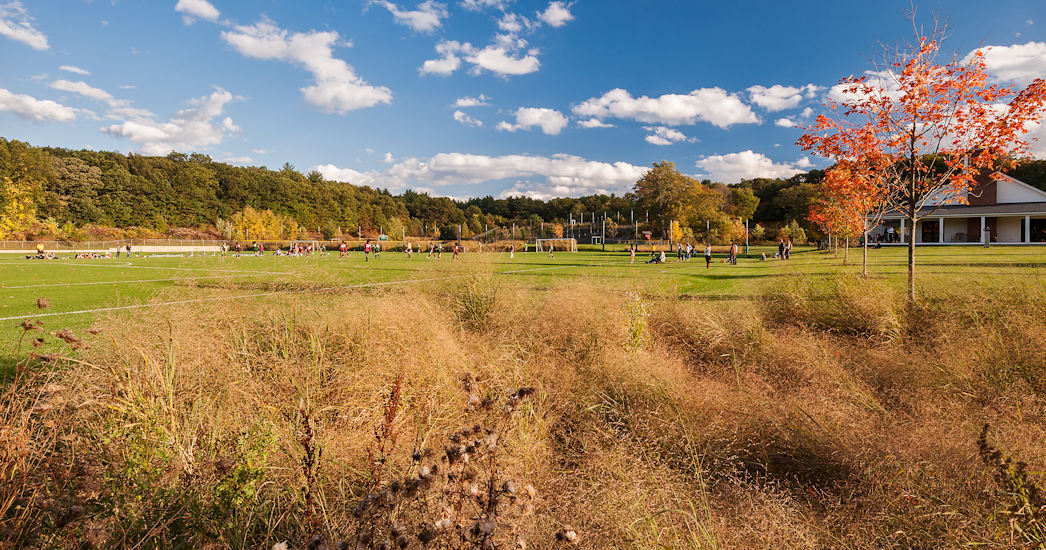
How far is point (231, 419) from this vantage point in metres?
4.00

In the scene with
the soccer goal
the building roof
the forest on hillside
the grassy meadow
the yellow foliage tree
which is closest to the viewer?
the grassy meadow

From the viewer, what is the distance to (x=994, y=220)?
49.4 meters

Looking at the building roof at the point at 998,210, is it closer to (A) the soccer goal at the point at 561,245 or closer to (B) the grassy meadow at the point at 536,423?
(A) the soccer goal at the point at 561,245

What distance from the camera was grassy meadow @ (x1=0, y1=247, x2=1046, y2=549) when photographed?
2.60m

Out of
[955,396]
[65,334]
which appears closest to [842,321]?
[955,396]

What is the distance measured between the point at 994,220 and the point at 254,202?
119 m

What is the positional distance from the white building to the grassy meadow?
49.7 m

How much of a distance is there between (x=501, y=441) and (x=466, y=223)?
121 m

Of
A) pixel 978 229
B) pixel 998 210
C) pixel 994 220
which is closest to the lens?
pixel 998 210

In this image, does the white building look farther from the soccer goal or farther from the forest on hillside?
the soccer goal

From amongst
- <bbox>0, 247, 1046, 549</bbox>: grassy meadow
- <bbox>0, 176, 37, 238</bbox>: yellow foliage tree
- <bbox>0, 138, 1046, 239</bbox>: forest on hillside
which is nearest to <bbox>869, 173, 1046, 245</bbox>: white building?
<bbox>0, 138, 1046, 239</bbox>: forest on hillside

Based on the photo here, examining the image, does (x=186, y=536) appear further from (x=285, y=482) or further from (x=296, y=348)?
(x=296, y=348)

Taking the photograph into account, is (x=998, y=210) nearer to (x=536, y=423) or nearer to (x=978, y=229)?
(x=978, y=229)

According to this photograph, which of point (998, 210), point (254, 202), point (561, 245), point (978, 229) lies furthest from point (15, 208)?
point (978, 229)
